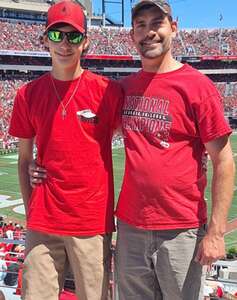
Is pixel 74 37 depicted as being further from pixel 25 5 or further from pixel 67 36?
pixel 25 5

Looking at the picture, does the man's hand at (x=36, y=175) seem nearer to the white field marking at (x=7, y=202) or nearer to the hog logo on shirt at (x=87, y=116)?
the hog logo on shirt at (x=87, y=116)

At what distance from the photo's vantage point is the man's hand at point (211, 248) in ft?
7.53

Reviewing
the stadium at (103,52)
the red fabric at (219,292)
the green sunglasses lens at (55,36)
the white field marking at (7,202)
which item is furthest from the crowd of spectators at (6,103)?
the green sunglasses lens at (55,36)

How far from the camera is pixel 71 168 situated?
256cm

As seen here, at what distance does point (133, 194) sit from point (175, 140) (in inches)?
12.9

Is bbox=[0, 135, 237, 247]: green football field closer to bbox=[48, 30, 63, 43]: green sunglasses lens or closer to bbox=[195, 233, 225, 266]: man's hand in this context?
bbox=[48, 30, 63, 43]: green sunglasses lens

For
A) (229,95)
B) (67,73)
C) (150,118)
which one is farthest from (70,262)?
(229,95)

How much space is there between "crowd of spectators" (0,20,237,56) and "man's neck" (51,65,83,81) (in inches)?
1687

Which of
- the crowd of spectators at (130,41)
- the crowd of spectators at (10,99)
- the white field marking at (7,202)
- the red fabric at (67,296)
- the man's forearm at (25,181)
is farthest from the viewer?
the crowd of spectators at (130,41)

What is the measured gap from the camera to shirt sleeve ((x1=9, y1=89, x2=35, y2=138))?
8.89 feet

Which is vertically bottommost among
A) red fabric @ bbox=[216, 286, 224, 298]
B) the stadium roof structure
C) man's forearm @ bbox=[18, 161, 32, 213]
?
red fabric @ bbox=[216, 286, 224, 298]

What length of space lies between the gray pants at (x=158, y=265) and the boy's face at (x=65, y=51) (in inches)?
32.9

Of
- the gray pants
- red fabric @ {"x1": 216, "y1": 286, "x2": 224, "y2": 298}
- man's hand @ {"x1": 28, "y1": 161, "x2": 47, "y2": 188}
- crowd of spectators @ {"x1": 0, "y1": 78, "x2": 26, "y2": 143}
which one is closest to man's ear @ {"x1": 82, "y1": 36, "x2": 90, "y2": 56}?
man's hand @ {"x1": 28, "y1": 161, "x2": 47, "y2": 188}

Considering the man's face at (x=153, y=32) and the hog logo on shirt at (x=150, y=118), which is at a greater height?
the man's face at (x=153, y=32)
